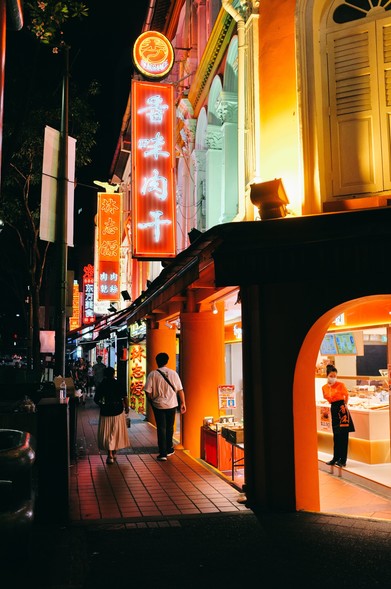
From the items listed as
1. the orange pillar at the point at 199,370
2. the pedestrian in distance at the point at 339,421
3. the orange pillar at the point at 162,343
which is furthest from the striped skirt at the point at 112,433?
the orange pillar at the point at 162,343

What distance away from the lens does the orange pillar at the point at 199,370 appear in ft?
41.9

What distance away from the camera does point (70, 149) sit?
36.4 feet

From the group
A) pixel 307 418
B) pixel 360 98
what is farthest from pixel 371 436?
pixel 360 98

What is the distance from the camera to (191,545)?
6.35 metres

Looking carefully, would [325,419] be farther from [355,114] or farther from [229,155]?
[355,114]

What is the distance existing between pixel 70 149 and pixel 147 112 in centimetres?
242

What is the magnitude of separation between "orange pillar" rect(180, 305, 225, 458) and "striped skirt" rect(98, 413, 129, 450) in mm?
1693

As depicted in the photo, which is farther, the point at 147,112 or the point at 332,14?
the point at 147,112

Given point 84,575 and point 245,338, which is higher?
point 245,338

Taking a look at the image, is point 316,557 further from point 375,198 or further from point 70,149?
point 70,149

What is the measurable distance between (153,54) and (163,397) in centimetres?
814

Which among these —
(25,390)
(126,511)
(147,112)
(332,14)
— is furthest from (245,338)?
(25,390)

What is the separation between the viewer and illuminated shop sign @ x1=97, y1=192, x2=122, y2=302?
82.8 ft

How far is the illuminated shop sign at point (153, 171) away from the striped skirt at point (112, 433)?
3463 millimetres
